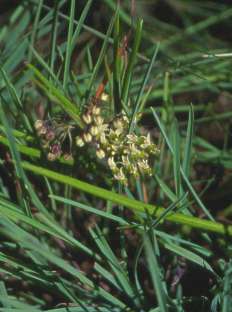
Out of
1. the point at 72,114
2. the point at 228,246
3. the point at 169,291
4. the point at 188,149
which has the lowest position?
the point at 169,291

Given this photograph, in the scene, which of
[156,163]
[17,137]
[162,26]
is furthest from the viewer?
[162,26]

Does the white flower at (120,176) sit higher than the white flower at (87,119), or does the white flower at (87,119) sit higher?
the white flower at (87,119)

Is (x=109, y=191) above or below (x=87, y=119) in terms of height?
below

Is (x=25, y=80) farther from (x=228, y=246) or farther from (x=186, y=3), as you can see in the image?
(x=186, y=3)

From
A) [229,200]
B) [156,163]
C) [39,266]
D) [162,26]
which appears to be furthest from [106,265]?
[162,26]

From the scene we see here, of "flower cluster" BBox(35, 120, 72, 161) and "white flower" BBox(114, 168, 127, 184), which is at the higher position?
"flower cluster" BBox(35, 120, 72, 161)
